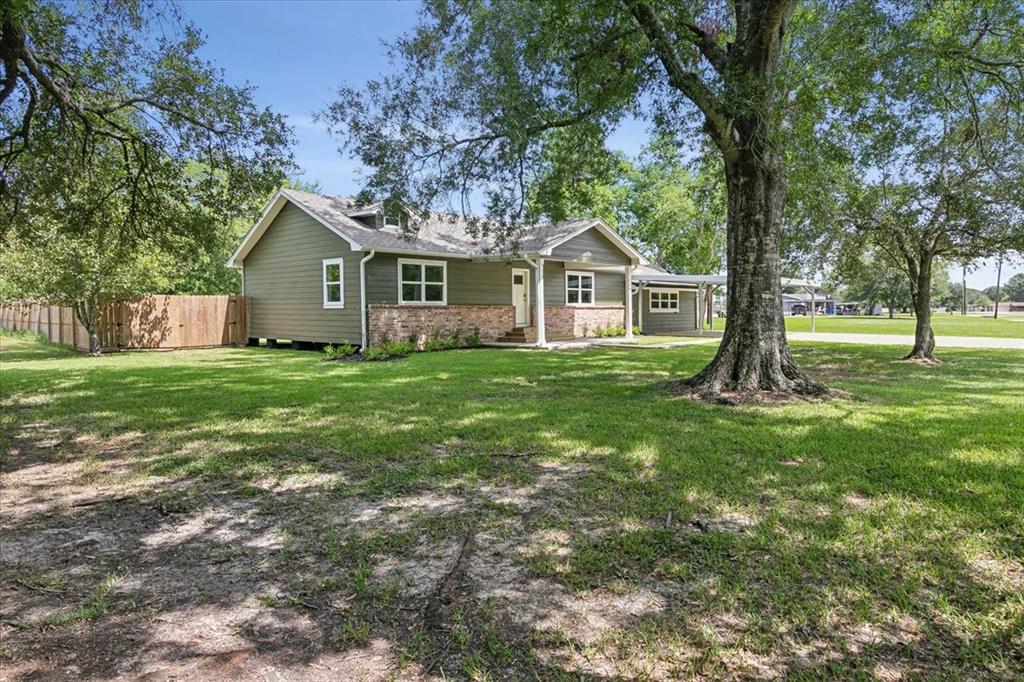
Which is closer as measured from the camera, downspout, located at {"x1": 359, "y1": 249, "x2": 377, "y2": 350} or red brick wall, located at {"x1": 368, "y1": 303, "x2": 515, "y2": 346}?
downspout, located at {"x1": 359, "y1": 249, "x2": 377, "y2": 350}

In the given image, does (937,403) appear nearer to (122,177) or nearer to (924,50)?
(924,50)

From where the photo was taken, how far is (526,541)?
134 inches

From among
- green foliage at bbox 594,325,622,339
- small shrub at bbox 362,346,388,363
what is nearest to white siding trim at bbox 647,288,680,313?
green foliage at bbox 594,325,622,339

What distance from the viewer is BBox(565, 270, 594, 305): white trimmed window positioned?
22000mm

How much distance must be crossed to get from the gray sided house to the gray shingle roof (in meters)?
0.04

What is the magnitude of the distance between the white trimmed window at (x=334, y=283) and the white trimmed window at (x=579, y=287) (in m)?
8.25

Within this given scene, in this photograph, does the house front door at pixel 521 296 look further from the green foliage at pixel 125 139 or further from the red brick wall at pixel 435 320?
the green foliage at pixel 125 139

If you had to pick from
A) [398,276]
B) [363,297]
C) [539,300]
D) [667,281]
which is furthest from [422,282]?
[667,281]

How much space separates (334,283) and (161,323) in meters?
5.92

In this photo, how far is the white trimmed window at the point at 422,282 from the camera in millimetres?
17141

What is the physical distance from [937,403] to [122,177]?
1162 centimetres

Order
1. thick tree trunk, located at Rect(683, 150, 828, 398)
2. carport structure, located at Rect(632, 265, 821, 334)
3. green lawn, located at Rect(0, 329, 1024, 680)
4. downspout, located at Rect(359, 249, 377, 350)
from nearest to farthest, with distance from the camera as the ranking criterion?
green lawn, located at Rect(0, 329, 1024, 680), thick tree trunk, located at Rect(683, 150, 828, 398), downspout, located at Rect(359, 249, 377, 350), carport structure, located at Rect(632, 265, 821, 334)

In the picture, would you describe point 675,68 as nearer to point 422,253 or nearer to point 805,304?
point 422,253

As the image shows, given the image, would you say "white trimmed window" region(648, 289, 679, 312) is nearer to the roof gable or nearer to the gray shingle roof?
the roof gable
